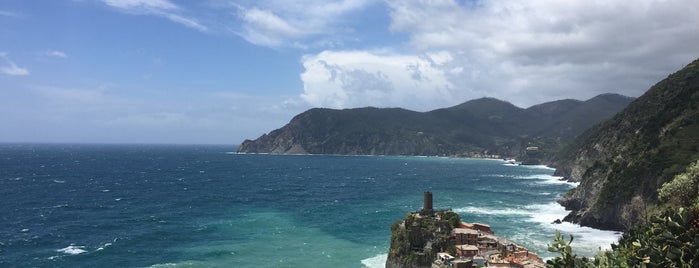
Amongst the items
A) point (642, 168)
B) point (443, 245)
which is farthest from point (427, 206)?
point (642, 168)

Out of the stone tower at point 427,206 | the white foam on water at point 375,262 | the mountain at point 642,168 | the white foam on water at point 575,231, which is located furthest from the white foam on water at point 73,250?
the mountain at point 642,168

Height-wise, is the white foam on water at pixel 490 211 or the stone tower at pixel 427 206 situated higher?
the stone tower at pixel 427 206

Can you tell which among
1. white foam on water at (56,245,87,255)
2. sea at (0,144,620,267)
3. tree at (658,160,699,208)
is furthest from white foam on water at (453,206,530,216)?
white foam on water at (56,245,87,255)

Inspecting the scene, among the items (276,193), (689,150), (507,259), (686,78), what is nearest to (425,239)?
(507,259)

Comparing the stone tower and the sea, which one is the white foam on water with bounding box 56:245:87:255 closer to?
the sea

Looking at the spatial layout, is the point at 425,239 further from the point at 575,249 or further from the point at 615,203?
the point at 615,203

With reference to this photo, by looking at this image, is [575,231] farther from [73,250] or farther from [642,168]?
[73,250]

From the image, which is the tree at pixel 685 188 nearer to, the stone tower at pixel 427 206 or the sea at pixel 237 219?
the sea at pixel 237 219
